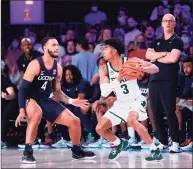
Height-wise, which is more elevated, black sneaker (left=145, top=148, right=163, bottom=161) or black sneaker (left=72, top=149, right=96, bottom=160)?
black sneaker (left=145, top=148, right=163, bottom=161)

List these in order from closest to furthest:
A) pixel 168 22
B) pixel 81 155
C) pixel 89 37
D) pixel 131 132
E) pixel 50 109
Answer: pixel 50 109, pixel 81 155, pixel 168 22, pixel 131 132, pixel 89 37

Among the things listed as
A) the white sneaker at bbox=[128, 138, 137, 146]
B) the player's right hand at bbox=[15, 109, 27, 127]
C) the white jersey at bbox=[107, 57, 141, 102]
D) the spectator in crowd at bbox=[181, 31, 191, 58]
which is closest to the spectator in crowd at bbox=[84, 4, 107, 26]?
the spectator in crowd at bbox=[181, 31, 191, 58]

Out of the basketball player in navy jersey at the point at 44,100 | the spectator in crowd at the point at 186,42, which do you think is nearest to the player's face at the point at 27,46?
the basketball player in navy jersey at the point at 44,100

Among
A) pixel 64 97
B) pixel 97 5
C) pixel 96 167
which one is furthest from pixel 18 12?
pixel 96 167

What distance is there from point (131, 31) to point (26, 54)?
2915mm

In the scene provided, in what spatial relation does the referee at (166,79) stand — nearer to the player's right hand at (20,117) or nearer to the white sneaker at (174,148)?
the white sneaker at (174,148)

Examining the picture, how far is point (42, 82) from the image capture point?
980cm

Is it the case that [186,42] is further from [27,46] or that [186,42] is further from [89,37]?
[27,46]

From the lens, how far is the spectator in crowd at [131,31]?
14.9m

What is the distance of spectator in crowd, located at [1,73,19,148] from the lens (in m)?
13.0

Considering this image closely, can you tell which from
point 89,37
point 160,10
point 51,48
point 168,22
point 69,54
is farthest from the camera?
point 160,10

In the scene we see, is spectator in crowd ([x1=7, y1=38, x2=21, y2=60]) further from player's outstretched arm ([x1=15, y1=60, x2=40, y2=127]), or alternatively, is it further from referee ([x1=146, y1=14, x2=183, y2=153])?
player's outstretched arm ([x1=15, y1=60, x2=40, y2=127])

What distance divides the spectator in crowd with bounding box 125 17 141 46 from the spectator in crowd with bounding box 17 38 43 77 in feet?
8.38

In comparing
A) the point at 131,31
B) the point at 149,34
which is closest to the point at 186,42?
the point at 149,34
